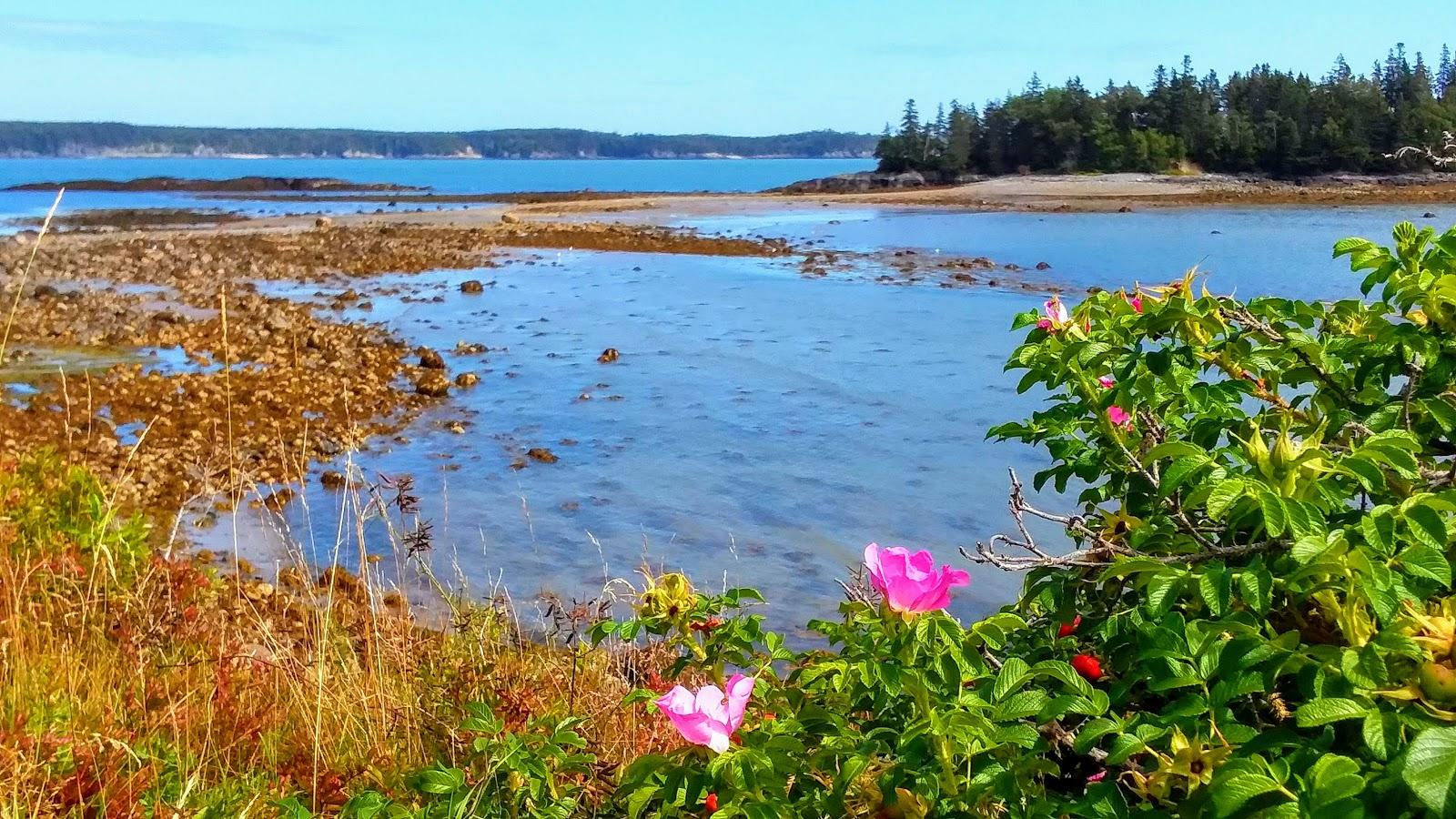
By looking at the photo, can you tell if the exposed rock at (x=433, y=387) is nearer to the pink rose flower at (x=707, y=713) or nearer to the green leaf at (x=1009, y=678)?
the pink rose flower at (x=707, y=713)

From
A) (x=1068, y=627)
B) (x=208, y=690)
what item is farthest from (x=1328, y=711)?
(x=208, y=690)

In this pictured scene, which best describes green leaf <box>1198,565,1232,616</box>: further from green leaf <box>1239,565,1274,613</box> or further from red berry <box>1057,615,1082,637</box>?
red berry <box>1057,615,1082,637</box>

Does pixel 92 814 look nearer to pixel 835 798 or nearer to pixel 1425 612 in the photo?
pixel 835 798

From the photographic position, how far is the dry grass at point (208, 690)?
271 centimetres

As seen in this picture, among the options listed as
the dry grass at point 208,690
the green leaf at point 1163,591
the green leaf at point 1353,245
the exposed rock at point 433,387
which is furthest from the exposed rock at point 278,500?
the green leaf at point 1163,591

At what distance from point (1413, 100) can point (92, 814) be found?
300 feet

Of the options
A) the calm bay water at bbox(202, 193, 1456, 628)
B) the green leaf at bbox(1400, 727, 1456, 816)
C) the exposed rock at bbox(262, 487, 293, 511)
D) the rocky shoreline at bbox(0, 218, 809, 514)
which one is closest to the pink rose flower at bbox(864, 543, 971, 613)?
the green leaf at bbox(1400, 727, 1456, 816)

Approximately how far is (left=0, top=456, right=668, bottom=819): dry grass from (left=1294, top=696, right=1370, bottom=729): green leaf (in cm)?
155

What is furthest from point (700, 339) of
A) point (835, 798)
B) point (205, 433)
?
point (835, 798)

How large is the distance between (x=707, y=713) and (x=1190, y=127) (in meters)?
80.1

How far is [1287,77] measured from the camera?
7988cm

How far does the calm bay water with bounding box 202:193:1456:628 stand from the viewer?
6.91m

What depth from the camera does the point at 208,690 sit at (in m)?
3.35

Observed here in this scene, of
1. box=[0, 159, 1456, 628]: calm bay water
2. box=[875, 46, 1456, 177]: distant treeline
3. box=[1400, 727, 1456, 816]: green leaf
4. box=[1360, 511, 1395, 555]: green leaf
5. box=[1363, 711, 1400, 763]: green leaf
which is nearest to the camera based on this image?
box=[1400, 727, 1456, 816]: green leaf
